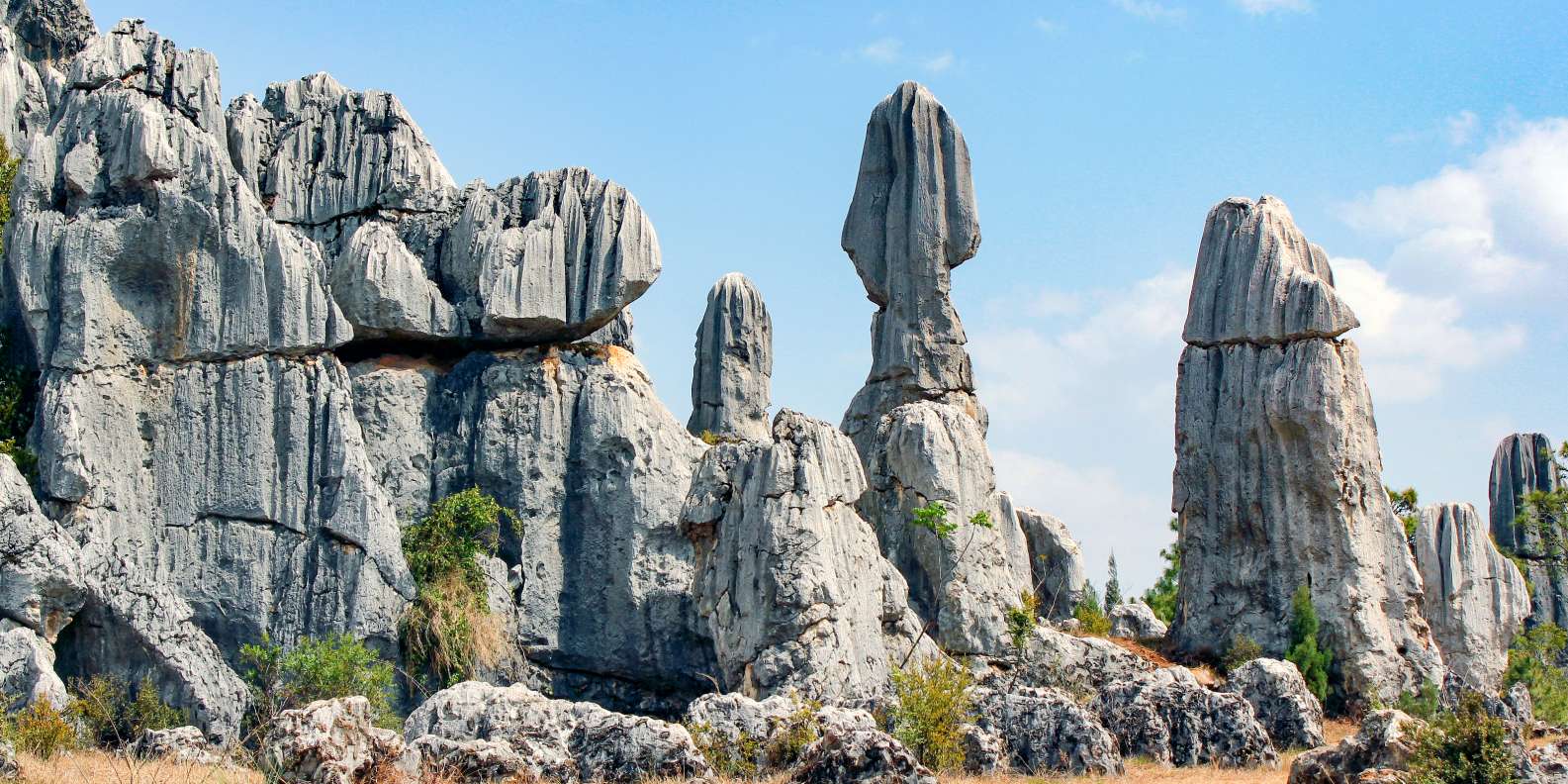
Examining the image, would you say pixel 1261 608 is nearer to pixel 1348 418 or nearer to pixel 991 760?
pixel 1348 418

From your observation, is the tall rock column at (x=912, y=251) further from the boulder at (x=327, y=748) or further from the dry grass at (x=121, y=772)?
the boulder at (x=327, y=748)

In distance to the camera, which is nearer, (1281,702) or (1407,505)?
(1281,702)

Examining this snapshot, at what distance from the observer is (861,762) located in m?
16.6

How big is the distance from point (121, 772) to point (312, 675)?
16.4 feet

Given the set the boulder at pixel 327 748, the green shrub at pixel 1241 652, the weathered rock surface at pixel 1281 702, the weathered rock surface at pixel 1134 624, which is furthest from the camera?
the weathered rock surface at pixel 1134 624

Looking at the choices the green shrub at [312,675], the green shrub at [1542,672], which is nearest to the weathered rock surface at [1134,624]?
the green shrub at [1542,672]

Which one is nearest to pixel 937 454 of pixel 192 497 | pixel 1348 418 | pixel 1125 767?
pixel 1348 418

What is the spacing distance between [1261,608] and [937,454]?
5.94m

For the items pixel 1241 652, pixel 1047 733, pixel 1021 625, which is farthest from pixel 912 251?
pixel 1047 733

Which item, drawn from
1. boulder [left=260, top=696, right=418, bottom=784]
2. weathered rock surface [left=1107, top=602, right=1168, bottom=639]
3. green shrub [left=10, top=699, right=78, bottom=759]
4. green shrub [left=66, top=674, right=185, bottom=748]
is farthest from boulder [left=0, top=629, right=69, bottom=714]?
weathered rock surface [left=1107, top=602, right=1168, bottom=639]

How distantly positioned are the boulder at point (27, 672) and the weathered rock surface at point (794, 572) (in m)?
8.49

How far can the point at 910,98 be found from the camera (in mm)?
35562

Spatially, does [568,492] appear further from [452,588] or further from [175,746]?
[175,746]

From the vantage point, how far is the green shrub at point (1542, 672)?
2781 centimetres
